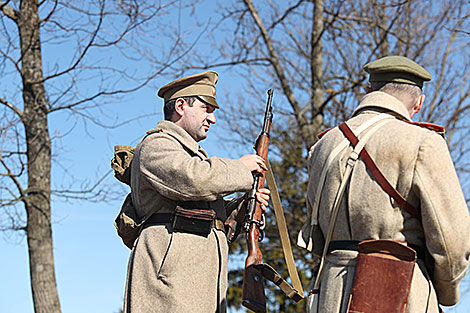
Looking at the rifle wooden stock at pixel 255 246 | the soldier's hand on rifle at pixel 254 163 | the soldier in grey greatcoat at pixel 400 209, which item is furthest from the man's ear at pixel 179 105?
the soldier in grey greatcoat at pixel 400 209

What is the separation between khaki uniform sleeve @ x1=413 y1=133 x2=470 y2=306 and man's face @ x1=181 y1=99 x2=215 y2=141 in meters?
1.73

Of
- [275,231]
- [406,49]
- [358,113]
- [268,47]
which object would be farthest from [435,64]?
[358,113]

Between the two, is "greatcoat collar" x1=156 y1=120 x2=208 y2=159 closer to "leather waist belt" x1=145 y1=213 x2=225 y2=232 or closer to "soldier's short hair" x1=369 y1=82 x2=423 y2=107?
"leather waist belt" x1=145 y1=213 x2=225 y2=232

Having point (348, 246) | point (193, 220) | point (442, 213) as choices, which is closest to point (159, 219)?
point (193, 220)

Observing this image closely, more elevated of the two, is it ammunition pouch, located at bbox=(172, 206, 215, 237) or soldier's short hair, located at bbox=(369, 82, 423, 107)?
soldier's short hair, located at bbox=(369, 82, 423, 107)

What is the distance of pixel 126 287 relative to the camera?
4488 mm

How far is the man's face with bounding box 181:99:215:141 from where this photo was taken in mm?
4734

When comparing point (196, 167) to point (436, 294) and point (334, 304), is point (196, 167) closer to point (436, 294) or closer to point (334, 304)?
point (334, 304)

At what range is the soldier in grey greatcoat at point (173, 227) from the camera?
429 cm

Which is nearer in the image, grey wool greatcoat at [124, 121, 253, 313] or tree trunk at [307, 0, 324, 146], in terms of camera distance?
grey wool greatcoat at [124, 121, 253, 313]

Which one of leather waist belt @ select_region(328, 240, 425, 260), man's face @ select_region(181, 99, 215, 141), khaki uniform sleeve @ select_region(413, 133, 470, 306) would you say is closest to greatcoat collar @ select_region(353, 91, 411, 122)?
khaki uniform sleeve @ select_region(413, 133, 470, 306)

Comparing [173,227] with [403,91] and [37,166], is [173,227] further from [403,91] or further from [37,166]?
[37,166]

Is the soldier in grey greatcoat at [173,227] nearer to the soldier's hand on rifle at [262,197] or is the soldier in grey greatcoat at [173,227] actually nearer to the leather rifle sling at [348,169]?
the soldier's hand on rifle at [262,197]

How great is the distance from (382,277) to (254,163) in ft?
4.95
